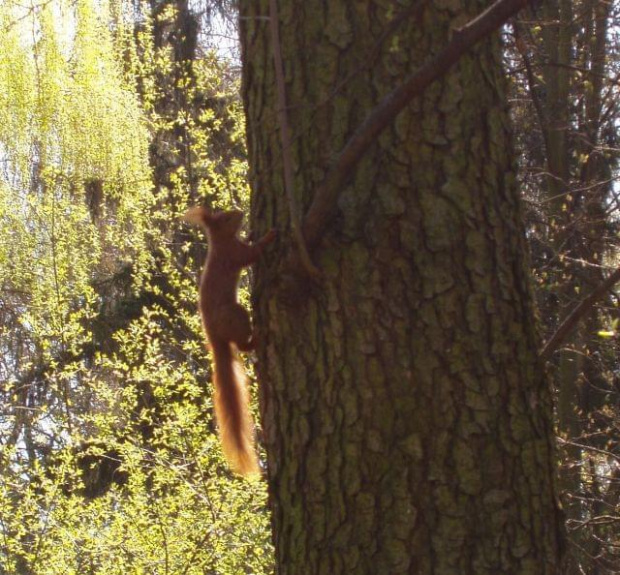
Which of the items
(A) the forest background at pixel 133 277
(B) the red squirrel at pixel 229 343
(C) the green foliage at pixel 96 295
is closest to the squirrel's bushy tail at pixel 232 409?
(B) the red squirrel at pixel 229 343

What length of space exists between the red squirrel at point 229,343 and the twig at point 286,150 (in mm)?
662

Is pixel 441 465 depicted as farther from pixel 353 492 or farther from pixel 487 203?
pixel 487 203

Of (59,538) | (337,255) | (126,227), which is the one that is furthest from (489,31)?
(126,227)

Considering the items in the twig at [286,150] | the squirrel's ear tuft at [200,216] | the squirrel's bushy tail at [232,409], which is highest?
the squirrel's ear tuft at [200,216]

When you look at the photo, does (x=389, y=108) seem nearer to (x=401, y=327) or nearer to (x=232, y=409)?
(x=401, y=327)

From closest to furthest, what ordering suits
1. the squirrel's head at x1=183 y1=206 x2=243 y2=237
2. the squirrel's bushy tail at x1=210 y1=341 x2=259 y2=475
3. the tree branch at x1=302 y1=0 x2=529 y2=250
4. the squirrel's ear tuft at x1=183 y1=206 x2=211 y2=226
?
the tree branch at x1=302 y1=0 x2=529 y2=250
the squirrel's bushy tail at x1=210 y1=341 x2=259 y2=475
the squirrel's head at x1=183 y1=206 x2=243 y2=237
the squirrel's ear tuft at x1=183 y1=206 x2=211 y2=226

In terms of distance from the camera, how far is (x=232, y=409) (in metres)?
2.64

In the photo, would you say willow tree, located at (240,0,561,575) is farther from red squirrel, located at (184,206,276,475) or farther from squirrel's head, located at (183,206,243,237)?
squirrel's head, located at (183,206,243,237)

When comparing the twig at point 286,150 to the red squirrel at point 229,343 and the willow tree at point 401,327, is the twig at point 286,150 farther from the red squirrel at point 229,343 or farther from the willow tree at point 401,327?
the red squirrel at point 229,343

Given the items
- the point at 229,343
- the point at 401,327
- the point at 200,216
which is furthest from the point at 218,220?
the point at 401,327

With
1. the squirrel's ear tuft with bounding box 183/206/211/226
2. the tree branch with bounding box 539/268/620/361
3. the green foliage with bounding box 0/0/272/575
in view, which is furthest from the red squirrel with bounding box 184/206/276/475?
the green foliage with bounding box 0/0/272/575

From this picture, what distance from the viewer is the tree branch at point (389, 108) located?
5.43ft

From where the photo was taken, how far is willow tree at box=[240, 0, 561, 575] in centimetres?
169

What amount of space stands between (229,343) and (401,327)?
992 millimetres
